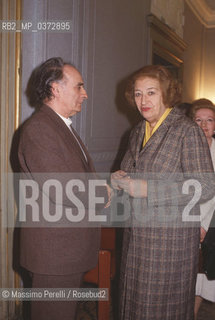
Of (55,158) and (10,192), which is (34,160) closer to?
(55,158)

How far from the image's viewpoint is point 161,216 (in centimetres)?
164

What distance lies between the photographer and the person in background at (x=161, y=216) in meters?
1.58

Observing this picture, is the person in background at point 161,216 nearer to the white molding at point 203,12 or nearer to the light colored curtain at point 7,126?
the light colored curtain at point 7,126

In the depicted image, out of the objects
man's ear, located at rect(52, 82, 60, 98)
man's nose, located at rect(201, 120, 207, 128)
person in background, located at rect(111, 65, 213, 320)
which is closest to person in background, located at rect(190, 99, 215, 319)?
man's nose, located at rect(201, 120, 207, 128)

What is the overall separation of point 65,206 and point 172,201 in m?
0.52

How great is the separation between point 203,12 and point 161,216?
19.9 feet

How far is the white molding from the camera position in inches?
230

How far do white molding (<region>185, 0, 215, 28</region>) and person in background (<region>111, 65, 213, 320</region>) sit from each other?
4.63 metres

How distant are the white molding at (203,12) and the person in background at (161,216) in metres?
4.63

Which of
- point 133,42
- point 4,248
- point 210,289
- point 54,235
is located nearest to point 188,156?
point 54,235

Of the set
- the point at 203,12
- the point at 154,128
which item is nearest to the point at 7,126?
the point at 154,128

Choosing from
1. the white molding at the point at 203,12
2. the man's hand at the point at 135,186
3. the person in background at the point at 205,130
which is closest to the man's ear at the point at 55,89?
the man's hand at the point at 135,186

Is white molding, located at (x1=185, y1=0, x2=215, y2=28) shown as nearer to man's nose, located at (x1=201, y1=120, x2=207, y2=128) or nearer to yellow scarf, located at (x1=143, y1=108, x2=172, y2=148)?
man's nose, located at (x1=201, y1=120, x2=207, y2=128)

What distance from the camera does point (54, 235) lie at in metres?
1.48
